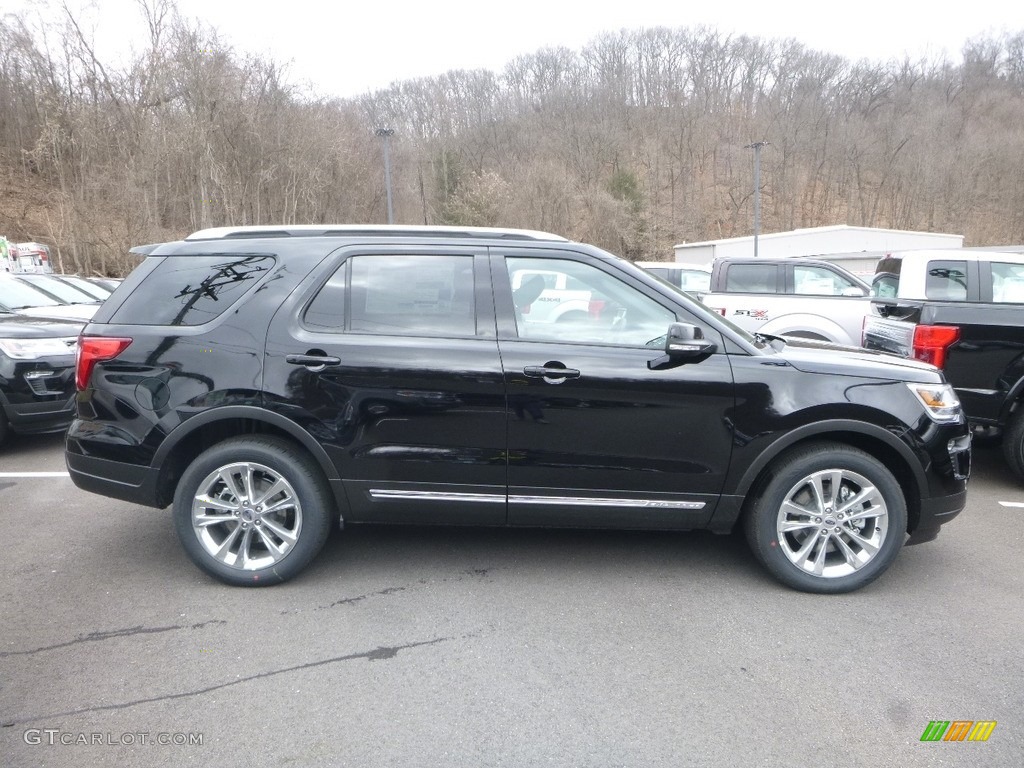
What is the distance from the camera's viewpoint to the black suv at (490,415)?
369cm

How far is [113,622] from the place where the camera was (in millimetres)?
3449

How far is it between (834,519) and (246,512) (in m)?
3.17

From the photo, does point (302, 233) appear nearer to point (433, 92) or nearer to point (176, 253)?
point (176, 253)

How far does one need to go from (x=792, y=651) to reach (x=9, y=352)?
705 centimetres

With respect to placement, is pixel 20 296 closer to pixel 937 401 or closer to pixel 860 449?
pixel 860 449

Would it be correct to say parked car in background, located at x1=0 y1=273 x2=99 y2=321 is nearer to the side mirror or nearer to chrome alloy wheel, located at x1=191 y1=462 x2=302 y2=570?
chrome alloy wheel, located at x1=191 y1=462 x2=302 y2=570

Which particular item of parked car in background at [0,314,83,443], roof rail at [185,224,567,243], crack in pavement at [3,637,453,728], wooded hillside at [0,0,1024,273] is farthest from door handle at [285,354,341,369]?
wooded hillside at [0,0,1024,273]

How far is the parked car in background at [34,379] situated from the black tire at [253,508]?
364cm

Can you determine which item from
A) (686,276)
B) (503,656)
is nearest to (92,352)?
(503,656)

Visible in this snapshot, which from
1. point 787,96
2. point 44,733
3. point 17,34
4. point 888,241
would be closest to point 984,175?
point 787,96

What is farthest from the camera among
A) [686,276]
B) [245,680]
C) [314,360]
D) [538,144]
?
[538,144]

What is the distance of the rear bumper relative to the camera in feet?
12.5

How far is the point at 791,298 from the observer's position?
932 cm

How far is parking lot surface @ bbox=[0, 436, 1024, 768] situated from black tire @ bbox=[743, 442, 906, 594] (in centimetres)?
16
